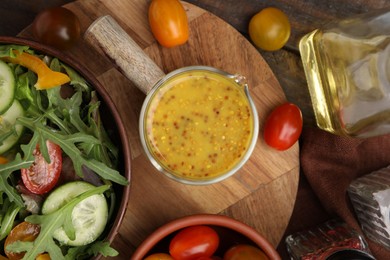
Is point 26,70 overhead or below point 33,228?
overhead

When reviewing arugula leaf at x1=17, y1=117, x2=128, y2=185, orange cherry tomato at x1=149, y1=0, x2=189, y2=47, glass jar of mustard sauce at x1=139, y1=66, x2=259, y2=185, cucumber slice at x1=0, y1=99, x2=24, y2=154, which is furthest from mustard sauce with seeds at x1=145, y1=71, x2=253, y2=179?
cucumber slice at x1=0, y1=99, x2=24, y2=154

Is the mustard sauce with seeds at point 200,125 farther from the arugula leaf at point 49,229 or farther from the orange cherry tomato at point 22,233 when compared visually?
the orange cherry tomato at point 22,233

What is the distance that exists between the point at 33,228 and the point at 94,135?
312mm

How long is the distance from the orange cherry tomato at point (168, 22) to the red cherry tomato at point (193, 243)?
576mm

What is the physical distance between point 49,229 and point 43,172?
0.15 metres

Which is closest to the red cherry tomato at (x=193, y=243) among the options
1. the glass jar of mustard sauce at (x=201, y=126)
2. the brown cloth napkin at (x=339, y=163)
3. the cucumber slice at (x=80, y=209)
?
the glass jar of mustard sauce at (x=201, y=126)

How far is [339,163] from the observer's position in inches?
74.6

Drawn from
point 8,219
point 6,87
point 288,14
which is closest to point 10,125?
point 6,87

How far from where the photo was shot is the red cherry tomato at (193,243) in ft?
5.63

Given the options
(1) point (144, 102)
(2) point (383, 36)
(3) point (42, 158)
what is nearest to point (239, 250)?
(1) point (144, 102)

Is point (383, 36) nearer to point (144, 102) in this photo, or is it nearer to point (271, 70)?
point (271, 70)

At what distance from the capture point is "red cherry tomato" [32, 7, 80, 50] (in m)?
1.69

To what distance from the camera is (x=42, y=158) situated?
1.58m

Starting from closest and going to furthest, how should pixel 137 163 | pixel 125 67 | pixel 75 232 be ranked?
pixel 75 232
pixel 125 67
pixel 137 163
